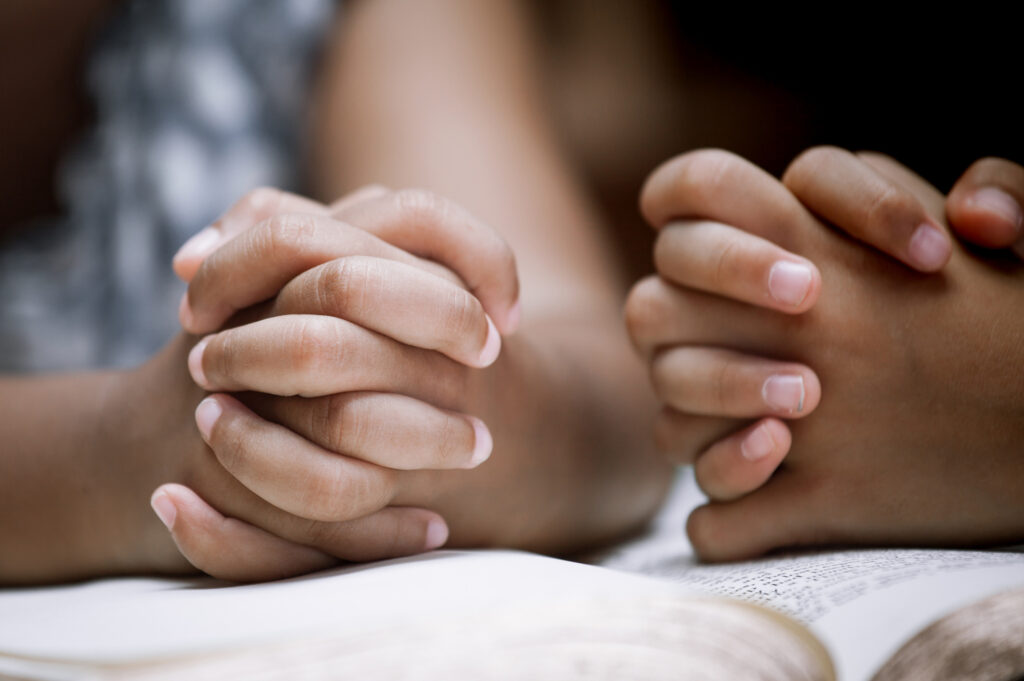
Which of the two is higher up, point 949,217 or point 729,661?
point 949,217

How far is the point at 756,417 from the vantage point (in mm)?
473

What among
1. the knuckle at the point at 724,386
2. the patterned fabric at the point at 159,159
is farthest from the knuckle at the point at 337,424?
the patterned fabric at the point at 159,159

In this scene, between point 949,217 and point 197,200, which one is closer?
point 949,217

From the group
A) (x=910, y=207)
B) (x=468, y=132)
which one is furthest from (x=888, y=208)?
(x=468, y=132)

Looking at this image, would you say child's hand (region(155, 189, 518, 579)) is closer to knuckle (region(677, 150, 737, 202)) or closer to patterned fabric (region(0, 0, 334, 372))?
knuckle (region(677, 150, 737, 202))

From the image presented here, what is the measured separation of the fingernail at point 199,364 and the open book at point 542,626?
0.33 ft

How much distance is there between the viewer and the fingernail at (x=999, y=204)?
0.44m

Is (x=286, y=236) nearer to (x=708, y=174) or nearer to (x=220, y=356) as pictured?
(x=220, y=356)

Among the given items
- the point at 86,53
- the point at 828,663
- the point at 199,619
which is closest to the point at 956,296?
the point at 828,663

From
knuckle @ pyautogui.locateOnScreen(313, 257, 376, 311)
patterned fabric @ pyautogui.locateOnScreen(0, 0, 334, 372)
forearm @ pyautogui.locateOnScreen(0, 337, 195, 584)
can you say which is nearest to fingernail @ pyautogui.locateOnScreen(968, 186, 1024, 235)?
knuckle @ pyautogui.locateOnScreen(313, 257, 376, 311)

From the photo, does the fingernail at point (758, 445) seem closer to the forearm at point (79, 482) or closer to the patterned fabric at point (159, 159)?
the forearm at point (79, 482)

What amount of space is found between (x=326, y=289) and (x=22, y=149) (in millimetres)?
945

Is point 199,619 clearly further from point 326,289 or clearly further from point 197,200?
point 197,200

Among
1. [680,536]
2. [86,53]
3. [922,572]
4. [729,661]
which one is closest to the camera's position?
[729,661]
